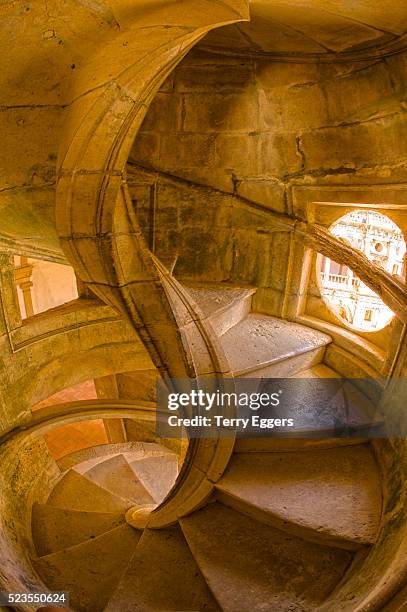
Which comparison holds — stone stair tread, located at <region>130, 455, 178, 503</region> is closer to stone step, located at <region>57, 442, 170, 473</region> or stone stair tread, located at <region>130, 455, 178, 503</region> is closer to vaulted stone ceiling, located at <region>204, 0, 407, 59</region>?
stone step, located at <region>57, 442, 170, 473</region>

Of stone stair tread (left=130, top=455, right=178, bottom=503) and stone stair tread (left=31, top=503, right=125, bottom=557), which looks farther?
stone stair tread (left=130, top=455, right=178, bottom=503)

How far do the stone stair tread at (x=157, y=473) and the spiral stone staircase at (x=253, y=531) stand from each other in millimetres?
1998

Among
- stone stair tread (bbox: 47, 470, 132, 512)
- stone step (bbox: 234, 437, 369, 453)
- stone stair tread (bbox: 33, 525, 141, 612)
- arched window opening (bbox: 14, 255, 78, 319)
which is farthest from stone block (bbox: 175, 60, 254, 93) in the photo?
arched window opening (bbox: 14, 255, 78, 319)

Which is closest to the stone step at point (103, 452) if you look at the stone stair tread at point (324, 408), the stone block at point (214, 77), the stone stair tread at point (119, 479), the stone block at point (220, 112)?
the stone stair tread at point (119, 479)

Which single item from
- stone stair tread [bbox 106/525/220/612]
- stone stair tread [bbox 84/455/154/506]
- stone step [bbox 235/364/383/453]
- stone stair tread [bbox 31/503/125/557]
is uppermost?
stone step [bbox 235/364/383/453]

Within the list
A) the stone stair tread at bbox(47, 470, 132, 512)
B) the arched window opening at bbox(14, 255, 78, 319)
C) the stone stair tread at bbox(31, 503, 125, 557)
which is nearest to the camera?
the stone stair tread at bbox(31, 503, 125, 557)

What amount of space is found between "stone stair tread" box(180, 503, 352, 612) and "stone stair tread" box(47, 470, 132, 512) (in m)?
2.89

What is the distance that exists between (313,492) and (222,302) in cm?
189

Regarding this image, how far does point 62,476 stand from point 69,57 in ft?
18.3

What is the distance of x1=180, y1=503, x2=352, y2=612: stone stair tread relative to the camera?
2.74m

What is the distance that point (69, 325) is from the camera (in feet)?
17.1

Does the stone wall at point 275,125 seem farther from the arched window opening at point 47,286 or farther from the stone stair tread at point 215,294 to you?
the arched window opening at point 47,286

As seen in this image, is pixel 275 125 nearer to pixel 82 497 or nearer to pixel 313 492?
pixel 313 492

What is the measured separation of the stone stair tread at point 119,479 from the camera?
6.77 metres
